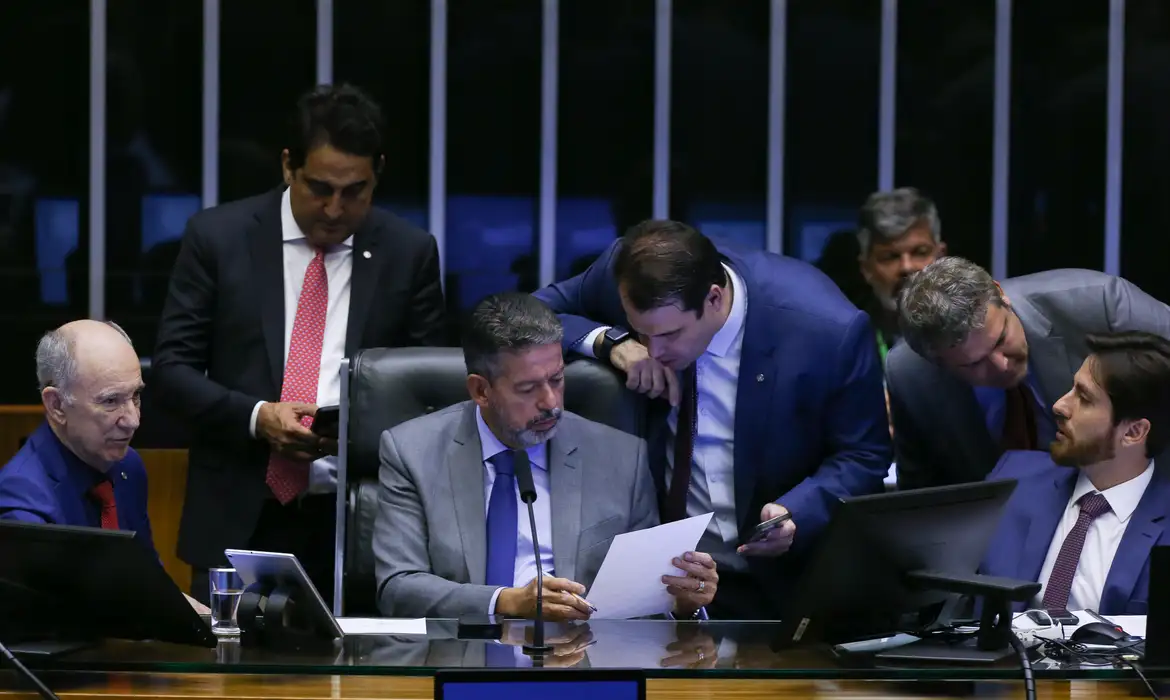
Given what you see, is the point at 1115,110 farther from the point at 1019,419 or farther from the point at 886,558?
the point at 886,558

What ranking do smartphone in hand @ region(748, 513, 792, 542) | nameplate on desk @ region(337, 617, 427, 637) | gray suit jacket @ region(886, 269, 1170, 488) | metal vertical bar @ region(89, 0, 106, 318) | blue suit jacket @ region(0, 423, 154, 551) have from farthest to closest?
metal vertical bar @ region(89, 0, 106, 318)
gray suit jacket @ region(886, 269, 1170, 488)
smartphone in hand @ region(748, 513, 792, 542)
blue suit jacket @ region(0, 423, 154, 551)
nameplate on desk @ region(337, 617, 427, 637)

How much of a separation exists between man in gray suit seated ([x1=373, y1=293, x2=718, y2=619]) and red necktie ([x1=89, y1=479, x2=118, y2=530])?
49cm

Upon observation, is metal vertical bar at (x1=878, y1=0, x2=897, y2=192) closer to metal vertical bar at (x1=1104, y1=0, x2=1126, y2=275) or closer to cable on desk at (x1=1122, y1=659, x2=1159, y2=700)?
metal vertical bar at (x1=1104, y1=0, x2=1126, y2=275)

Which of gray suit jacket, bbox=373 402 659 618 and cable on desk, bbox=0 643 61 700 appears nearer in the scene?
cable on desk, bbox=0 643 61 700

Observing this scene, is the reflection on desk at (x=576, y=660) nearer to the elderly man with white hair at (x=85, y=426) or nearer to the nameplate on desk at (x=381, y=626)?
the nameplate on desk at (x=381, y=626)

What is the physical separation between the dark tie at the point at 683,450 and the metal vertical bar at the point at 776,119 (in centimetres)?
298

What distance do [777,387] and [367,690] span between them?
136 cm

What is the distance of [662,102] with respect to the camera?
608 centimetres

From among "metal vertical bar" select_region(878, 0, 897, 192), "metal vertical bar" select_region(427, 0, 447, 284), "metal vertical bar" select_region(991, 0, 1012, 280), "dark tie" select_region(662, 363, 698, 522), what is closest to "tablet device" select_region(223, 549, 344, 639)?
"dark tie" select_region(662, 363, 698, 522)

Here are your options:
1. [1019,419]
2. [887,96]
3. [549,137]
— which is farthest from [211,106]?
[1019,419]

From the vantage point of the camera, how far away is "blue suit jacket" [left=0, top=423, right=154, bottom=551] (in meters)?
2.60

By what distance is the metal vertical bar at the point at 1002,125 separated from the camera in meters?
6.05

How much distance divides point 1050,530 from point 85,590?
69.3 inches

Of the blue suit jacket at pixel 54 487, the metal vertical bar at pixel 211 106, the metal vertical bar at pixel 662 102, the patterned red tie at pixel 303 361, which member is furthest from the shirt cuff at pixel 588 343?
the metal vertical bar at pixel 211 106
